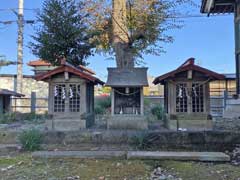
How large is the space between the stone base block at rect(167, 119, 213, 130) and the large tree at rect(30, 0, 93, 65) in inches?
213

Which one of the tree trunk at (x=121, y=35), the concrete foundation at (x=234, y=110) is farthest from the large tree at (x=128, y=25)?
the concrete foundation at (x=234, y=110)

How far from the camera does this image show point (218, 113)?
46.6 ft

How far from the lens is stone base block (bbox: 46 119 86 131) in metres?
7.86

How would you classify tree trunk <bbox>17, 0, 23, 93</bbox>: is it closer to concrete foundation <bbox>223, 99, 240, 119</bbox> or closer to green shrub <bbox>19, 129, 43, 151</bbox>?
green shrub <bbox>19, 129, 43, 151</bbox>

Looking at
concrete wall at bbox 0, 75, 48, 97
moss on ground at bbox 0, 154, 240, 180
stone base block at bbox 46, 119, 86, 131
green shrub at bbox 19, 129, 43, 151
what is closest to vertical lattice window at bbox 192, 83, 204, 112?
moss on ground at bbox 0, 154, 240, 180

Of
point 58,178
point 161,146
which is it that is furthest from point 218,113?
point 58,178

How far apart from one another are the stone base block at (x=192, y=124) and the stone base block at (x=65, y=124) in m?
2.43

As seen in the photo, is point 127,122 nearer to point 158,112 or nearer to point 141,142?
point 141,142

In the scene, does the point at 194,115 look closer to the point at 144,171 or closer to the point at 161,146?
the point at 161,146

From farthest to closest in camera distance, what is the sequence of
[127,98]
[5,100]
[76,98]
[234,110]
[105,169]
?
[5,100] < [127,98] < [234,110] < [76,98] < [105,169]

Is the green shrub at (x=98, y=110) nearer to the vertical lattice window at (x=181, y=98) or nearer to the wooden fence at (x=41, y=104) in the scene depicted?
the wooden fence at (x=41, y=104)

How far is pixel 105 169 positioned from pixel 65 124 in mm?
3027

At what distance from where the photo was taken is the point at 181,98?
7.91 m

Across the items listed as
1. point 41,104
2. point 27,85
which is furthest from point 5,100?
point 27,85
